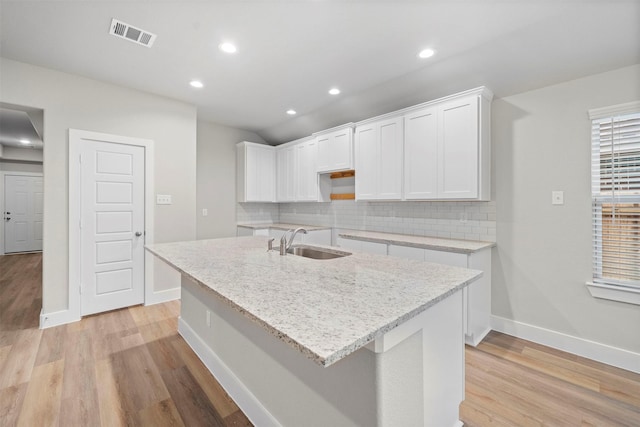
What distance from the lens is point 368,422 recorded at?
1.03 metres

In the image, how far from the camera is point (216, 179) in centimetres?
482

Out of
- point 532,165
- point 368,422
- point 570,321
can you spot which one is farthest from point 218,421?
point 532,165

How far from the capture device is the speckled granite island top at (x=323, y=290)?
2.68ft

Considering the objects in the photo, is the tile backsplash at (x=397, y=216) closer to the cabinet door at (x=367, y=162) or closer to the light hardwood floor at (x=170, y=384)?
the cabinet door at (x=367, y=162)

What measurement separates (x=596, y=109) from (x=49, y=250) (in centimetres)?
529

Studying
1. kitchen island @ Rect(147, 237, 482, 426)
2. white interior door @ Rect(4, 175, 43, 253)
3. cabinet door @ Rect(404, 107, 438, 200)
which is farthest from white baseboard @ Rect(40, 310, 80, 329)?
white interior door @ Rect(4, 175, 43, 253)

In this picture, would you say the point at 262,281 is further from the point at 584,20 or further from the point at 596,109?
the point at 596,109

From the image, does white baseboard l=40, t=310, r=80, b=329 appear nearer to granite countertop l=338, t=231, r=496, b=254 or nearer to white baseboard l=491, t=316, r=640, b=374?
granite countertop l=338, t=231, r=496, b=254

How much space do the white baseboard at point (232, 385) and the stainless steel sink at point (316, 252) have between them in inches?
37.6

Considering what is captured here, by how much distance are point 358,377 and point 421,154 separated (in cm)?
256

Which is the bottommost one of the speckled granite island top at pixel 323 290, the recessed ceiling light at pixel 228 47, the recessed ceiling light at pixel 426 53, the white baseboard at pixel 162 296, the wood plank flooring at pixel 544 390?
the wood plank flooring at pixel 544 390

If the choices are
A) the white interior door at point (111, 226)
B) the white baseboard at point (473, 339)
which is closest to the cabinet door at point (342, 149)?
the white baseboard at point (473, 339)

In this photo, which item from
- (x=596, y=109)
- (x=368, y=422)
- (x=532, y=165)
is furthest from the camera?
(x=532, y=165)

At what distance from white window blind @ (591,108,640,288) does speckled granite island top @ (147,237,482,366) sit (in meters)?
1.72
